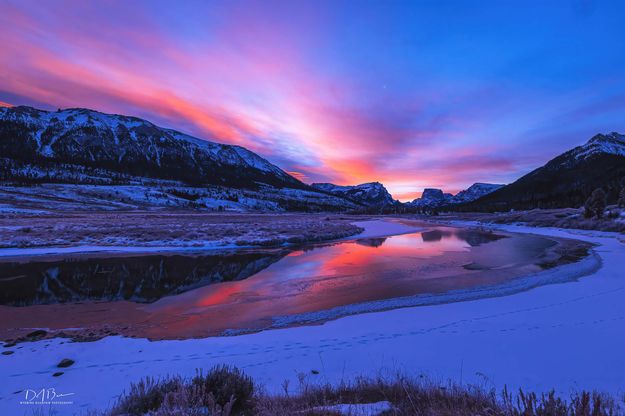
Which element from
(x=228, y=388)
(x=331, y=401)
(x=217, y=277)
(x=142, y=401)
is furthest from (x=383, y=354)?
(x=217, y=277)

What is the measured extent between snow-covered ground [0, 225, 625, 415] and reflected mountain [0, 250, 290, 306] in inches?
248

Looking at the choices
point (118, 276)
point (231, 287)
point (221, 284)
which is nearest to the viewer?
point (231, 287)

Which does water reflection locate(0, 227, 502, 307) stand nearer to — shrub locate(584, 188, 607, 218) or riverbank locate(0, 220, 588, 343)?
riverbank locate(0, 220, 588, 343)

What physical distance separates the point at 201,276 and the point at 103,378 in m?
11.9

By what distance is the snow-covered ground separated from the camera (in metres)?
5.78

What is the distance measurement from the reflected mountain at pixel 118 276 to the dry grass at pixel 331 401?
1022 cm

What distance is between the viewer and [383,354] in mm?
→ 7168

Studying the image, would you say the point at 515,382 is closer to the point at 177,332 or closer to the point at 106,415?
the point at 106,415

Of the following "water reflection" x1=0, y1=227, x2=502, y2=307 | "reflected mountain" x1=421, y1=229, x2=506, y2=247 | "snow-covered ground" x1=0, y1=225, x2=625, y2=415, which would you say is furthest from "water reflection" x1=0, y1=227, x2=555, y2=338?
"reflected mountain" x1=421, y1=229, x2=506, y2=247

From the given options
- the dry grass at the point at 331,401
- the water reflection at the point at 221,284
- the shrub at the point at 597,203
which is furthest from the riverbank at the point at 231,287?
the shrub at the point at 597,203

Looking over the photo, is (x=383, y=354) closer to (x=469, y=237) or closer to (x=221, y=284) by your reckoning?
(x=221, y=284)

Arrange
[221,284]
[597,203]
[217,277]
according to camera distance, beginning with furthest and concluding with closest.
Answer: [597,203], [217,277], [221,284]

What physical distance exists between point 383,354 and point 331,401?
2.99 meters

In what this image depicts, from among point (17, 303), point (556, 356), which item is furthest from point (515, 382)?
point (17, 303)
